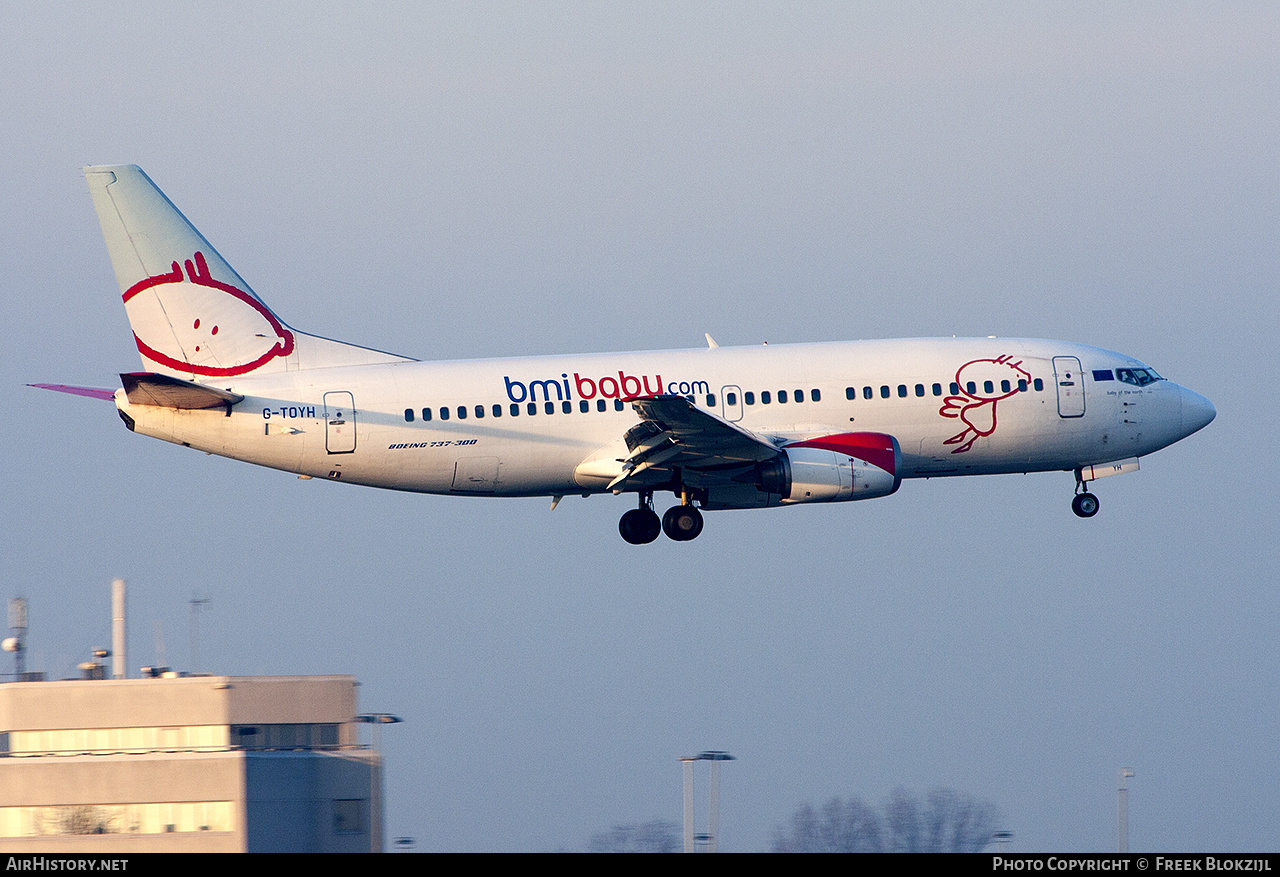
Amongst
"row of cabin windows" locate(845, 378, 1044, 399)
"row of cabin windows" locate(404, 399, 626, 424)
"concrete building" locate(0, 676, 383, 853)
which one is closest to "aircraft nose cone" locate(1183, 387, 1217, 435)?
"row of cabin windows" locate(845, 378, 1044, 399)

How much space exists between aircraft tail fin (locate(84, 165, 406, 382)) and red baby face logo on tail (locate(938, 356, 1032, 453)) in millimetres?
15127

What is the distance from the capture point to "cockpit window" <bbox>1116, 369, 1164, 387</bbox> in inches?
1781

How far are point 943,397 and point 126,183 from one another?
72.3 ft

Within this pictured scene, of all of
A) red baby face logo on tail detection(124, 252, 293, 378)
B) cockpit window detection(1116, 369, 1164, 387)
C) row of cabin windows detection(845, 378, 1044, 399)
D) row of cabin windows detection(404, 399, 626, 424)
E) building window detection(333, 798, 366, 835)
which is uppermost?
red baby face logo on tail detection(124, 252, 293, 378)

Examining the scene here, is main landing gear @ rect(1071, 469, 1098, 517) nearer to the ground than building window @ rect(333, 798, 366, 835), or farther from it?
farther from it

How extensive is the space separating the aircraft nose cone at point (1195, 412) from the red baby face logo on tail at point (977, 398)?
5611mm

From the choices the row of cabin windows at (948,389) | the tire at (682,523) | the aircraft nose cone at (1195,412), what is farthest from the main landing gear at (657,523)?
the aircraft nose cone at (1195,412)

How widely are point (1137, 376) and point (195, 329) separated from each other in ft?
83.5

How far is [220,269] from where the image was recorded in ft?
143

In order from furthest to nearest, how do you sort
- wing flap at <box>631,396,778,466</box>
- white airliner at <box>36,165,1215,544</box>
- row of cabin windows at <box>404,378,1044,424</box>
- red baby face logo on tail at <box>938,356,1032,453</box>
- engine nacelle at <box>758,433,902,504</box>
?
red baby face logo on tail at <box>938,356,1032,453</box> → row of cabin windows at <box>404,378,1044,424</box> → engine nacelle at <box>758,433,902,504</box> → white airliner at <box>36,165,1215,544</box> → wing flap at <box>631,396,778,466</box>

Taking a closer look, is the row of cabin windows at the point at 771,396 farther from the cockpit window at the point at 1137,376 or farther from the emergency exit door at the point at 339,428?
the emergency exit door at the point at 339,428

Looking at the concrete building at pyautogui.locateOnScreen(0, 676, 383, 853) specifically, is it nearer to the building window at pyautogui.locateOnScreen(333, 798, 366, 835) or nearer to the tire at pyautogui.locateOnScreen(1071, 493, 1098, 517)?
the building window at pyautogui.locateOnScreen(333, 798, 366, 835)

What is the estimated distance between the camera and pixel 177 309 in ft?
140
